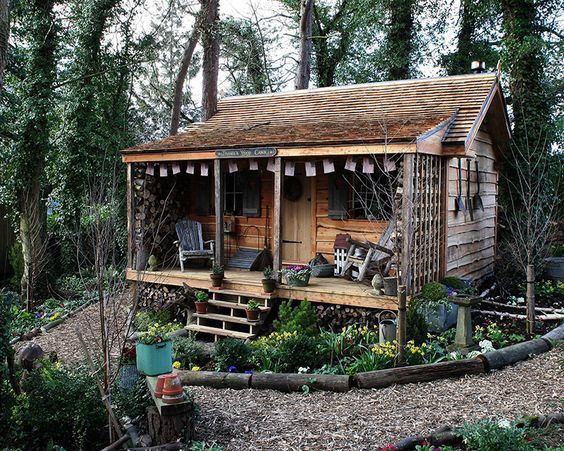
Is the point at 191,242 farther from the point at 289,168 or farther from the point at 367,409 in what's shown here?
the point at 367,409

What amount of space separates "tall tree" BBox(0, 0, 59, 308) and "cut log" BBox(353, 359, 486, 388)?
9183 millimetres

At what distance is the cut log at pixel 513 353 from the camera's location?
6371 millimetres

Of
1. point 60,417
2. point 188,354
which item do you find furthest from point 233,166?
point 60,417

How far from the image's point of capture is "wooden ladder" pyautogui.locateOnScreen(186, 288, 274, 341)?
29.5ft

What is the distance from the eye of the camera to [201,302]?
9516mm

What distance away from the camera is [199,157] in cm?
998

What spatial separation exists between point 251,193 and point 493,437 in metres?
8.17

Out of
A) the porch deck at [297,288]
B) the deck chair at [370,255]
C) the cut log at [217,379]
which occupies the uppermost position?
the deck chair at [370,255]

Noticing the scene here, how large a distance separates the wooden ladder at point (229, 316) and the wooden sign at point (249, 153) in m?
2.41

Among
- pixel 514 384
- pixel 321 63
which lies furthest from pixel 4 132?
pixel 321 63

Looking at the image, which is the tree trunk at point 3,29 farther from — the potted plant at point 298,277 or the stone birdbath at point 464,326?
the stone birdbath at point 464,326

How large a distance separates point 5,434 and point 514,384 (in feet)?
16.9

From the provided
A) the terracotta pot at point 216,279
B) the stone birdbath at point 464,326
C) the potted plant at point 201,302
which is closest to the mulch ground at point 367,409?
the stone birdbath at point 464,326

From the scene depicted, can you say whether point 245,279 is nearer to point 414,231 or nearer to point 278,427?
point 414,231
